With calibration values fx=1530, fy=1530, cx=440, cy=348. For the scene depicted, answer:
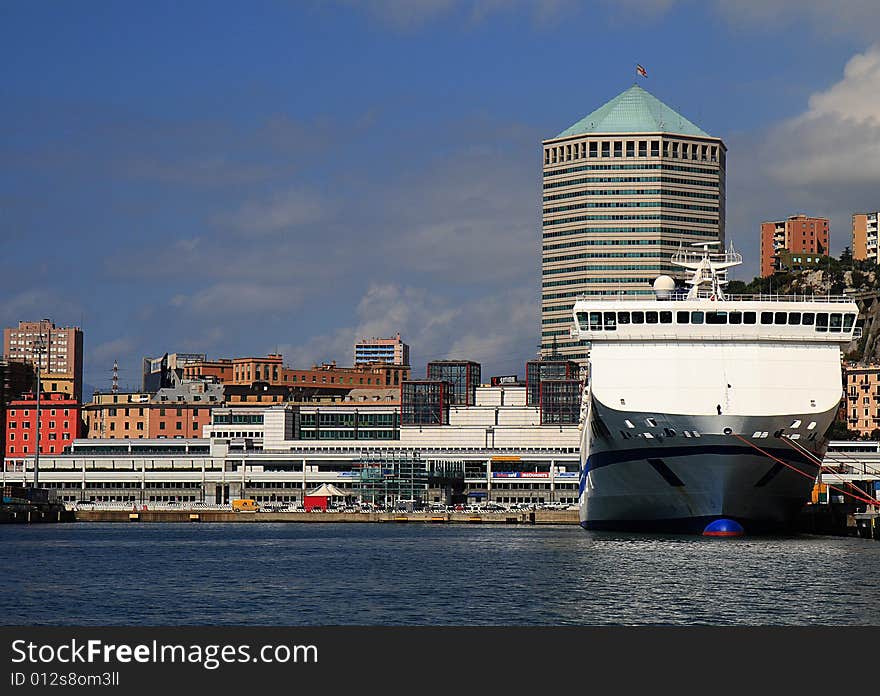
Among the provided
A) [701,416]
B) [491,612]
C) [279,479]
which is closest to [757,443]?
[701,416]

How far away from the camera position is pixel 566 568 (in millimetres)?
63250

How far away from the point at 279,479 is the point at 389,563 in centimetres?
10470

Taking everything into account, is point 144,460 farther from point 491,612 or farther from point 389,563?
point 491,612

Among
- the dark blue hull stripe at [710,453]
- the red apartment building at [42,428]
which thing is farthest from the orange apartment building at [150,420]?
the dark blue hull stripe at [710,453]

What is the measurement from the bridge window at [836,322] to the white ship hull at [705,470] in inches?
183

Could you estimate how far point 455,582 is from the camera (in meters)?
57.7

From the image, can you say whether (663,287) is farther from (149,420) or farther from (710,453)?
(149,420)

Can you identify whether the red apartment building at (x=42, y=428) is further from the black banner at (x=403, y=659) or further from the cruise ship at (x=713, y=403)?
the black banner at (x=403, y=659)

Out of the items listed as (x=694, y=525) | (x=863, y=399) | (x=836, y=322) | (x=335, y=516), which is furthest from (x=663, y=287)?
(x=863, y=399)

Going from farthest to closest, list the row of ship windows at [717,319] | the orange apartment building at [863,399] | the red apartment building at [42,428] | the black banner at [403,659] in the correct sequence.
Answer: the orange apartment building at [863,399]
the red apartment building at [42,428]
the row of ship windows at [717,319]
the black banner at [403,659]

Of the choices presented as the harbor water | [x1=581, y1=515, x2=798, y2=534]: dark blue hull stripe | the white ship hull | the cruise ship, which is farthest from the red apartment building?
the cruise ship

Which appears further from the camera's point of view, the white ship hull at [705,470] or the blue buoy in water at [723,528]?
the blue buoy in water at [723,528]

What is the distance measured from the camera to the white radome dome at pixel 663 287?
82.4 metres

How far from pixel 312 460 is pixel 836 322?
343 feet
